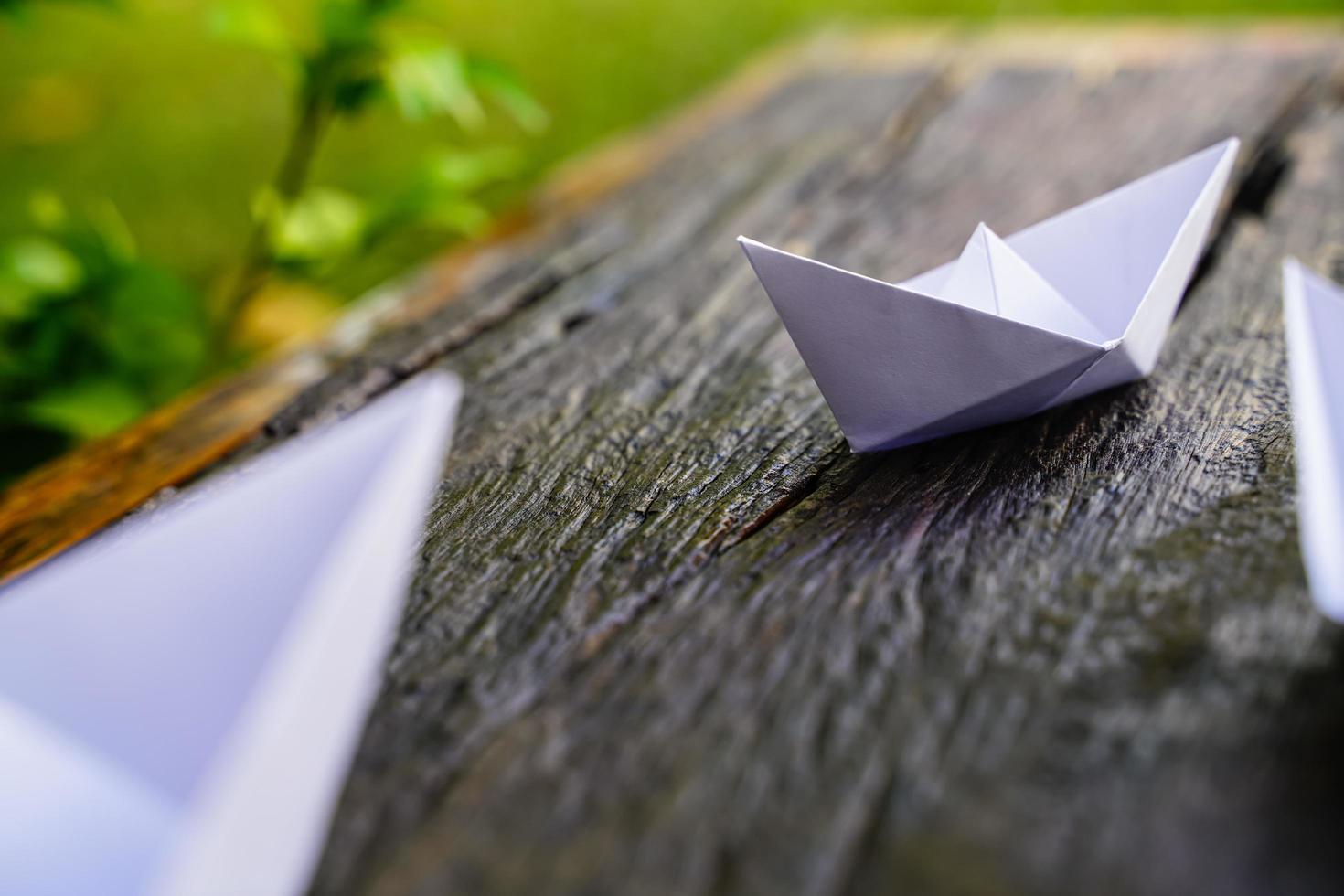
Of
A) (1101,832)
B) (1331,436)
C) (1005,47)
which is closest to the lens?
(1101,832)

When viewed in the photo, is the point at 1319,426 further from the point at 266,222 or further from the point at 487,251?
the point at 266,222

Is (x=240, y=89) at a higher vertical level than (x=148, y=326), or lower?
higher

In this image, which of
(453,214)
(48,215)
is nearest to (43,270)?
(48,215)

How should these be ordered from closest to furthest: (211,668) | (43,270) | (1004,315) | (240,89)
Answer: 1. (211,668)
2. (1004,315)
3. (43,270)
4. (240,89)

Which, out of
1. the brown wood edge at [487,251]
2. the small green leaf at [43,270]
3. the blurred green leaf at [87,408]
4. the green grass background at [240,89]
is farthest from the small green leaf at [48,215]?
the green grass background at [240,89]

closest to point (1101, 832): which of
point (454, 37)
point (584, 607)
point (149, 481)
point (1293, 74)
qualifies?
point (584, 607)

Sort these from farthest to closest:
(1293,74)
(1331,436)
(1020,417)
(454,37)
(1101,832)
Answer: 1. (454,37)
2. (1293,74)
3. (1020,417)
4. (1331,436)
5. (1101,832)

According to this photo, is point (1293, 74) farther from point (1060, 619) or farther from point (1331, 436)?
point (1060, 619)
